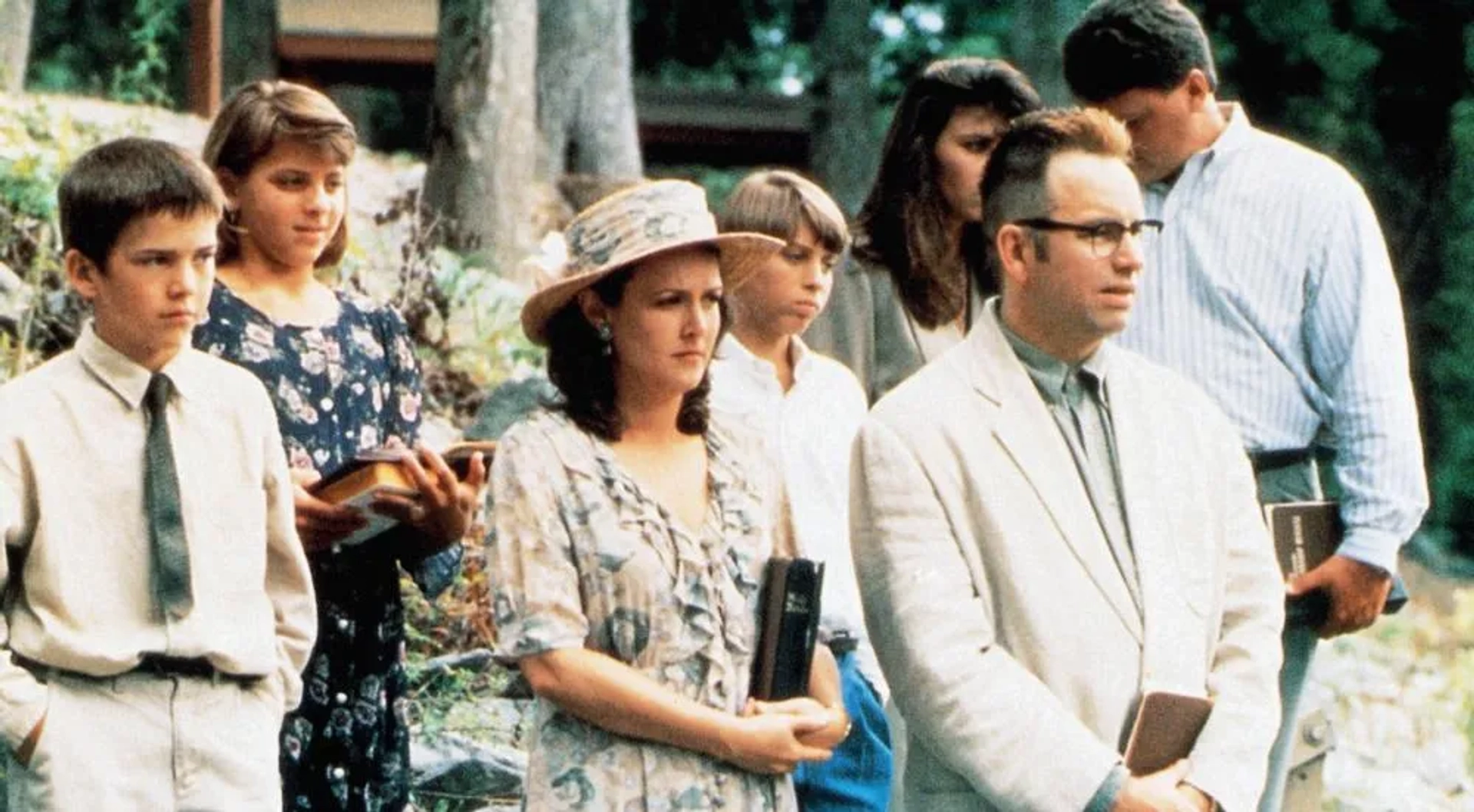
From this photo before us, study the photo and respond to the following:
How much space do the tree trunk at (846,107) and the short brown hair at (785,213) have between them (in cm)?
1561

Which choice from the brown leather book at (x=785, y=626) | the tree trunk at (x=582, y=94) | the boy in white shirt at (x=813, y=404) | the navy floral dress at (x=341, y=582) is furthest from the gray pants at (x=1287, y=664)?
the tree trunk at (x=582, y=94)

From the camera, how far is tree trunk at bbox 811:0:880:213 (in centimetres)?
2184

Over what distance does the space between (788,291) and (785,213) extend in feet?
0.57

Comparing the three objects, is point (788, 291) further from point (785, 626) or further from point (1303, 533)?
point (785, 626)

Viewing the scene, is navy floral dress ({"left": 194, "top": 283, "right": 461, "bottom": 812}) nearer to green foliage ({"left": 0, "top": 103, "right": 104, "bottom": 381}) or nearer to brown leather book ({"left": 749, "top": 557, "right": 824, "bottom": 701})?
brown leather book ({"left": 749, "top": 557, "right": 824, "bottom": 701})

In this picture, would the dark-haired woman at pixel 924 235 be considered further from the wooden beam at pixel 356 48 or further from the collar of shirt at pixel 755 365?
the wooden beam at pixel 356 48

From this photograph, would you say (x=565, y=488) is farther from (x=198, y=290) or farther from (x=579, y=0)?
(x=579, y=0)

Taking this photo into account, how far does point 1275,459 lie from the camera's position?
5.86m

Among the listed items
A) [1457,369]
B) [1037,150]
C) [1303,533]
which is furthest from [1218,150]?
[1457,369]

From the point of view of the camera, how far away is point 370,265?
1089cm

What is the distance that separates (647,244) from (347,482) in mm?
749

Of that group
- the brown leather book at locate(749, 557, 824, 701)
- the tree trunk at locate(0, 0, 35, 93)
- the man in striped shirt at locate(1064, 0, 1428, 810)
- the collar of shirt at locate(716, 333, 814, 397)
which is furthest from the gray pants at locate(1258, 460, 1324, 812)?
the tree trunk at locate(0, 0, 35, 93)

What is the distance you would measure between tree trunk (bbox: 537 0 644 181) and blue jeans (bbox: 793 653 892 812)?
1140 cm

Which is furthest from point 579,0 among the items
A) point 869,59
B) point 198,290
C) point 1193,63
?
point 198,290
